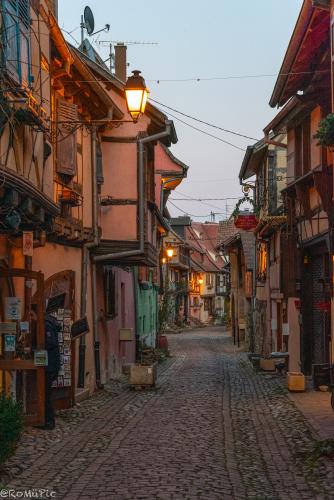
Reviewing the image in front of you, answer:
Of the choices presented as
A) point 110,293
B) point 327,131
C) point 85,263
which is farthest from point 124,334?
point 327,131

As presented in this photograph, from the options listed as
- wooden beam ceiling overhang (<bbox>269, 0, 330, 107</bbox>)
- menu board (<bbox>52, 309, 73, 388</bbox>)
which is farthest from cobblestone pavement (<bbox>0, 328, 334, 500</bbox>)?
wooden beam ceiling overhang (<bbox>269, 0, 330, 107</bbox>)

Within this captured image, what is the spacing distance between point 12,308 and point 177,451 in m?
3.44

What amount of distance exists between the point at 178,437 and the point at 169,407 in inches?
147

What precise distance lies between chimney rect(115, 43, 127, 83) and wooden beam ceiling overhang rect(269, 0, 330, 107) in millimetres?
8475

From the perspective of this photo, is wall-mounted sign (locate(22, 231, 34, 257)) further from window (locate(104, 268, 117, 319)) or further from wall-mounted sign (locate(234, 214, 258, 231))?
wall-mounted sign (locate(234, 214, 258, 231))

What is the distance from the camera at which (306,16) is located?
1427 cm

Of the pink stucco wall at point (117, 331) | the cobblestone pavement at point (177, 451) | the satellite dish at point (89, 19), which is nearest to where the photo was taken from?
the cobblestone pavement at point (177, 451)

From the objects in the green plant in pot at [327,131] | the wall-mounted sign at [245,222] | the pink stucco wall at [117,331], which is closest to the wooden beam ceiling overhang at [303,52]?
the green plant in pot at [327,131]

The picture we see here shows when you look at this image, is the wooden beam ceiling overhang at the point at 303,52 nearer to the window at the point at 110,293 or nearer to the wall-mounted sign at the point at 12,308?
the window at the point at 110,293

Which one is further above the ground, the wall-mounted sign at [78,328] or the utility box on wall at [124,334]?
the wall-mounted sign at [78,328]

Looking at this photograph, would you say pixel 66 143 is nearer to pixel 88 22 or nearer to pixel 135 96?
pixel 135 96

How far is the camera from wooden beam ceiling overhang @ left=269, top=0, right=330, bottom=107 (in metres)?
14.5

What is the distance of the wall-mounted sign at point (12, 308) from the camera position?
1192 cm

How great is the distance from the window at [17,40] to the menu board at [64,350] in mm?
4468
